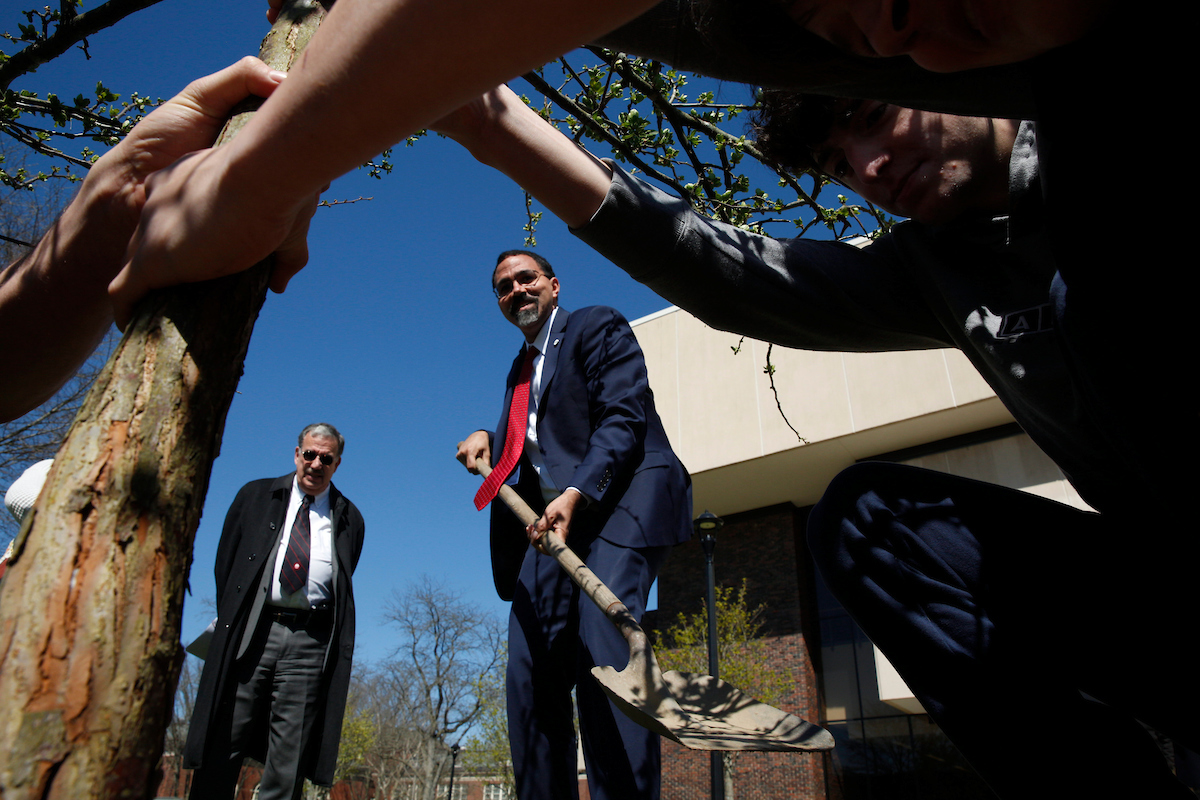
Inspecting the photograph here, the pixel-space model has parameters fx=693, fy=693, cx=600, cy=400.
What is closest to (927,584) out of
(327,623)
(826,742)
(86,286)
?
(826,742)

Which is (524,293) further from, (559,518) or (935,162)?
(935,162)

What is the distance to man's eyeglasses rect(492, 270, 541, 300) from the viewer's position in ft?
12.3

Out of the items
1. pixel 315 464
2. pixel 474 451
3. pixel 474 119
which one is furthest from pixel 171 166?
pixel 315 464

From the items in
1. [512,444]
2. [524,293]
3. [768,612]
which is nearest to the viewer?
[512,444]

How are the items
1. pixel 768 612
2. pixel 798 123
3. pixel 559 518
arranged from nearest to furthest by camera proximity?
pixel 798 123
pixel 559 518
pixel 768 612

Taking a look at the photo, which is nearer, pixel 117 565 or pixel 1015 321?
pixel 117 565

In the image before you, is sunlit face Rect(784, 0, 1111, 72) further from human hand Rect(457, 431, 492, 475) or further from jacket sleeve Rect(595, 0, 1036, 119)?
human hand Rect(457, 431, 492, 475)

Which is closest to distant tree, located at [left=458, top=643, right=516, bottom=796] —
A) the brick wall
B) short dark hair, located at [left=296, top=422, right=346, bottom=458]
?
the brick wall

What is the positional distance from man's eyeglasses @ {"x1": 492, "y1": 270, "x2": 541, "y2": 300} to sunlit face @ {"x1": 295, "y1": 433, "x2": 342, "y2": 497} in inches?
83.6

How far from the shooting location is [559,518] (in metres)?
2.54

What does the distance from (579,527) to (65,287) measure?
190 centimetres

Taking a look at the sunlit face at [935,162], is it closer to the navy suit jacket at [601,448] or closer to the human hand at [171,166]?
the human hand at [171,166]

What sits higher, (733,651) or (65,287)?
(733,651)

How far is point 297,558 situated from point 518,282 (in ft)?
6.96
